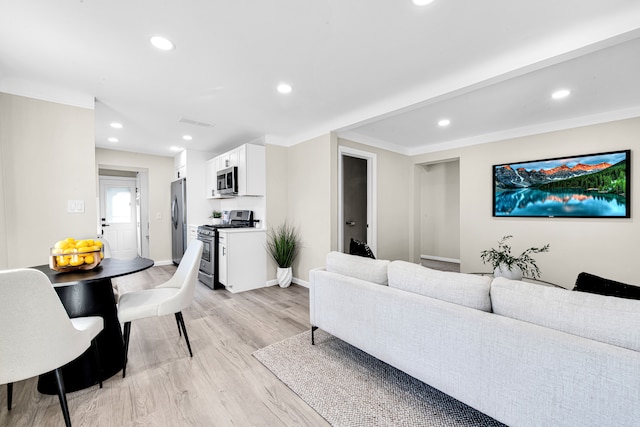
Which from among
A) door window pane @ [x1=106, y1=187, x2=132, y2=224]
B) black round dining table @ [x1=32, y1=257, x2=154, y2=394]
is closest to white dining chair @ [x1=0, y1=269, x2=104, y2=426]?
black round dining table @ [x1=32, y1=257, x2=154, y2=394]

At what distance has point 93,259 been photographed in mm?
1883

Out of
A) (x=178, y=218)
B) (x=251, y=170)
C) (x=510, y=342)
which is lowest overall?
(x=510, y=342)

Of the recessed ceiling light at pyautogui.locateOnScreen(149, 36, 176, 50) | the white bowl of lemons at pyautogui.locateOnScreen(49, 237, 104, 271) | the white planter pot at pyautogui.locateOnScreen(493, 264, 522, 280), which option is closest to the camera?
the white bowl of lemons at pyautogui.locateOnScreen(49, 237, 104, 271)

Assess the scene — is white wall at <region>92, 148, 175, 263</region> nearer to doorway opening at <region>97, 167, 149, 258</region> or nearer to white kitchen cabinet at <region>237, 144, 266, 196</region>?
doorway opening at <region>97, 167, 149, 258</region>

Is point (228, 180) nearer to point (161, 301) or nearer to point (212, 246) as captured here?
point (212, 246)

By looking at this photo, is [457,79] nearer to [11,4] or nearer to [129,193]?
[11,4]

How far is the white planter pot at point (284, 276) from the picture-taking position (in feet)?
13.9

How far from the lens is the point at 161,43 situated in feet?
6.36

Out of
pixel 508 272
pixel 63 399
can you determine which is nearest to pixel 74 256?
pixel 63 399

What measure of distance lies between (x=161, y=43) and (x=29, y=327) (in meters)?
1.91

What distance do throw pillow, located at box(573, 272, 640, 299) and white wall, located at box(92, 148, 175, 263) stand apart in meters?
6.57

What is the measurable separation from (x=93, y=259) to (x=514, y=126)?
5166 millimetres

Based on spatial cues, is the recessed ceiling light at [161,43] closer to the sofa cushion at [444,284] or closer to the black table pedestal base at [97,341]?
the black table pedestal base at [97,341]

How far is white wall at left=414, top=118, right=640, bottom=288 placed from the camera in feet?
10.7
